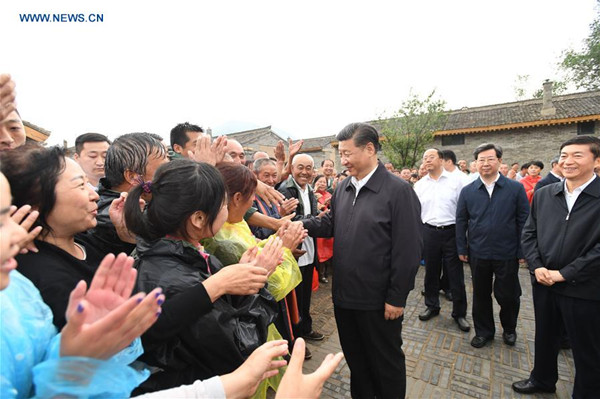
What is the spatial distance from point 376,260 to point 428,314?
103 inches

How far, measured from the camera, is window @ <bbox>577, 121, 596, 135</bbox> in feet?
53.4

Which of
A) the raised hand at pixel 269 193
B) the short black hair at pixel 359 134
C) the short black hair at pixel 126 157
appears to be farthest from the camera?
the raised hand at pixel 269 193

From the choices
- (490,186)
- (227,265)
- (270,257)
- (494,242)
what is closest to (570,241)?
(494,242)

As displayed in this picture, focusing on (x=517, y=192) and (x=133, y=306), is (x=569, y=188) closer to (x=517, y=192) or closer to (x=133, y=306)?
(x=517, y=192)

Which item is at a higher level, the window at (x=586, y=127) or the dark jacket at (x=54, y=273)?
the window at (x=586, y=127)

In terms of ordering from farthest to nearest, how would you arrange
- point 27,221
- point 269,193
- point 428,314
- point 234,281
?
point 428,314, point 269,193, point 234,281, point 27,221

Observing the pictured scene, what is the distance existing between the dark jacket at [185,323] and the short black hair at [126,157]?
0.81 meters

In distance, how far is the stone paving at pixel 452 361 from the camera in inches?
112

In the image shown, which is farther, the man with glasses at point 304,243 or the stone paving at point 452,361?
the man with glasses at point 304,243

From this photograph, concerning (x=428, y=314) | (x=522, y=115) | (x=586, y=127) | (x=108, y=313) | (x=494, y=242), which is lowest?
(x=428, y=314)

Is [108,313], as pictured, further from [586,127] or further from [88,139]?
[586,127]

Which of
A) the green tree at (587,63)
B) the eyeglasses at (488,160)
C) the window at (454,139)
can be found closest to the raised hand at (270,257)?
the eyeglasses at (488,160)

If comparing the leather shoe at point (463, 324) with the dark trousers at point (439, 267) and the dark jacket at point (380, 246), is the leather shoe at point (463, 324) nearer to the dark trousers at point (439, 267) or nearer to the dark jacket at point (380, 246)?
the dark trousers at point (439, 267)

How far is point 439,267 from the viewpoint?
176 inches
